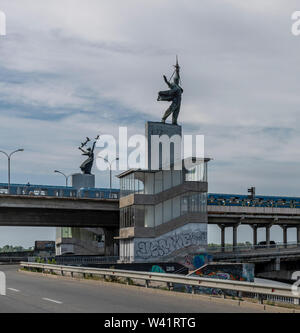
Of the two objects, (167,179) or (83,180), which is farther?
(83,180)

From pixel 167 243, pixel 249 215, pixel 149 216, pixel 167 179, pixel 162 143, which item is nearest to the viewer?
pixel 167 243

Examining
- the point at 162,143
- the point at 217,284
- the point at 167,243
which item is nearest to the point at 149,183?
the point at 167,243

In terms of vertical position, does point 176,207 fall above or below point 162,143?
below

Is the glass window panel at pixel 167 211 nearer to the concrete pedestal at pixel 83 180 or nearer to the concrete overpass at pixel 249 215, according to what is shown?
the concrete overpass at pixel 249 215

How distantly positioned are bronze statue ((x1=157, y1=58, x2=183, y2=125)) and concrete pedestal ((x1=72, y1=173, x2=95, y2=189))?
87.2 feet

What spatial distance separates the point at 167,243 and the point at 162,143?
13.0 m

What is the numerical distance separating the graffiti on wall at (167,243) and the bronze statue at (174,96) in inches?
602

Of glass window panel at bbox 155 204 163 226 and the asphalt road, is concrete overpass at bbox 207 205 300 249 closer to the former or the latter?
glass window panel at bbox 155 204 163 226

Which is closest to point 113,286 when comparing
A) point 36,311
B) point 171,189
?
point 36,311

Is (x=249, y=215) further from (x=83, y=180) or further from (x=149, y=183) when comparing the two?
(x=83, y=180)

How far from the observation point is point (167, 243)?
62875 mm

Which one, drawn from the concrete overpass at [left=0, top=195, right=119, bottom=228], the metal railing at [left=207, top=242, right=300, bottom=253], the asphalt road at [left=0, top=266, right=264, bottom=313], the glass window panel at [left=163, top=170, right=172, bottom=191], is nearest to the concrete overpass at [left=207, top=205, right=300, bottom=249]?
the metal railing at [left=207, top=242, right=300, bottom=253]

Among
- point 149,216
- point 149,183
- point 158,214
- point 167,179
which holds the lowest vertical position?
point 149,216
